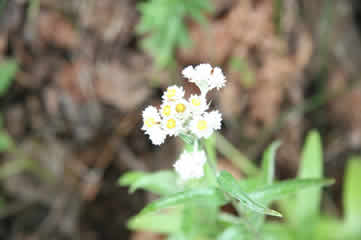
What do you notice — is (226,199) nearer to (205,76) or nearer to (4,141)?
(205,76)

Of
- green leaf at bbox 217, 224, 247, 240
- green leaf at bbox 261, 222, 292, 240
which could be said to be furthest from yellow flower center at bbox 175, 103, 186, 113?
green leaf at bbox 261, 222, 292, 240

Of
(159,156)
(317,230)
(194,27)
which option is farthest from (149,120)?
(194,27)

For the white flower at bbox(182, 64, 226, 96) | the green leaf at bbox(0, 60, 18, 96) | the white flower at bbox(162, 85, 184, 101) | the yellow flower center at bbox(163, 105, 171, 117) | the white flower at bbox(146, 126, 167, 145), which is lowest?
the white flower at bbox(146, 126, 167, 145)

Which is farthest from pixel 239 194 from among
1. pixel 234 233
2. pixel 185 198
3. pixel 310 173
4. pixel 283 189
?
pixel 310 173

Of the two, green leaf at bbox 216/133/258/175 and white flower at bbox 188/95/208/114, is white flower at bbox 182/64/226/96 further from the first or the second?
green leaf at bbox 216/133/258/175

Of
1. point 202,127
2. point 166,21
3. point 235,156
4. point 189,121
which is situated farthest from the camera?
point 235,156

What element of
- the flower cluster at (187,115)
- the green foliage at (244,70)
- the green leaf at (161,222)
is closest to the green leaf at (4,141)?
the green leaf at (161,222)

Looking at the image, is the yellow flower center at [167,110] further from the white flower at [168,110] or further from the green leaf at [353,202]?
the green leaf at [353,202]
